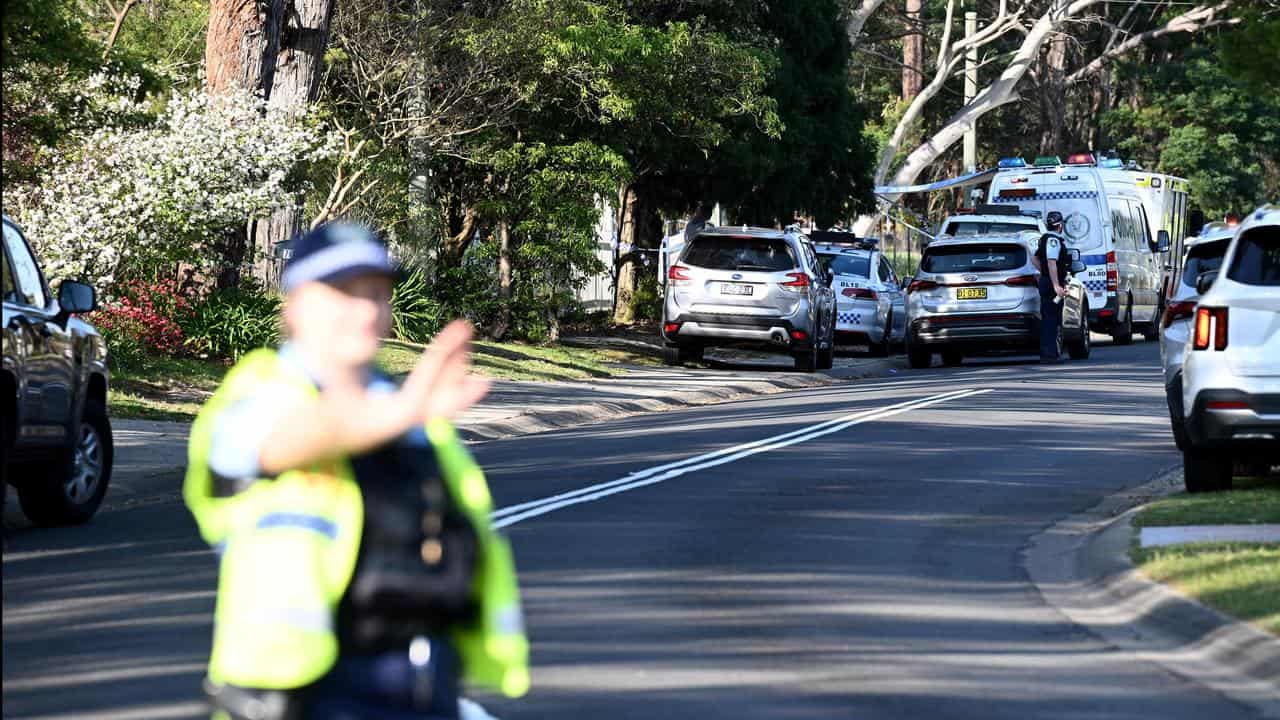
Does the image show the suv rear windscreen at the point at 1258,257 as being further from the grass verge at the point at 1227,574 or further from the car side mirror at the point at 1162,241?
the car side mirror at the point at 1162,241

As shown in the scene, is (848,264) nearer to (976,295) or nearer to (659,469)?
(976,295)

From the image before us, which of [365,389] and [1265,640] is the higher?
[365,389]

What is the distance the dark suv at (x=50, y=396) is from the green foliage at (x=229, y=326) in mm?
9622

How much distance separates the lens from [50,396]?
468 inches

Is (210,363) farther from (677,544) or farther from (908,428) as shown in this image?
(677,544)

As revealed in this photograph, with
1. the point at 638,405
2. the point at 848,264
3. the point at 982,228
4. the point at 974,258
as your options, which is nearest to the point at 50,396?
the point at 638,405

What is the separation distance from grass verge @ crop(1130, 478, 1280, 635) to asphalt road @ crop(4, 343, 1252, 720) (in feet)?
2.35

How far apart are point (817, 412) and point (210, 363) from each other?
656cm

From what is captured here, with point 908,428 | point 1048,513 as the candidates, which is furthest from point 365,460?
point 908,428

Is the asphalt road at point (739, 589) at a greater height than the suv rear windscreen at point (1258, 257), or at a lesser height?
lesser

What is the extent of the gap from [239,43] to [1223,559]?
1571 centimetres

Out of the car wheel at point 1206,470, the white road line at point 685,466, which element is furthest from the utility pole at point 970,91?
the car wheel at point 1206,470

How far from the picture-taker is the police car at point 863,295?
115 ft

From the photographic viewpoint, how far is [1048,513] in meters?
13.7
